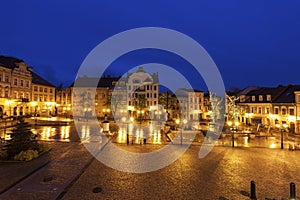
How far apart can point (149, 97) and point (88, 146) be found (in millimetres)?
45012

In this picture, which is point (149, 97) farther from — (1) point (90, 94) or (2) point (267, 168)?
(2) point (267, 168)

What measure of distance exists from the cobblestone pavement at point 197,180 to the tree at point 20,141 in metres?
5.27

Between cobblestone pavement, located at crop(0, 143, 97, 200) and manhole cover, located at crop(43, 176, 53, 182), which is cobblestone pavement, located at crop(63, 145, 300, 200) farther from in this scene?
manhole cover, located at crop(43, 176, 53, 182)

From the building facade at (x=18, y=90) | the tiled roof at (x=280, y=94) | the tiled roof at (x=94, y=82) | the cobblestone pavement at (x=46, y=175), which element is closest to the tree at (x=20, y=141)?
the cobblestone pavement at (x=46, y=175)

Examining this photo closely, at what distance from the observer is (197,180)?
1032cm

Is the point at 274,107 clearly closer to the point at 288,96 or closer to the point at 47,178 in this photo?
the point at 288,96

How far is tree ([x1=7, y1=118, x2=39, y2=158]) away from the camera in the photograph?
13.6m

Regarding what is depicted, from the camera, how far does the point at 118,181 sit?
10.1 meters

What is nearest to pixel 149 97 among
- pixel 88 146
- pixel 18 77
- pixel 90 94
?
pixel 90 94

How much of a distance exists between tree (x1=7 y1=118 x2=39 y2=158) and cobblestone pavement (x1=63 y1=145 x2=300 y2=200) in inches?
207

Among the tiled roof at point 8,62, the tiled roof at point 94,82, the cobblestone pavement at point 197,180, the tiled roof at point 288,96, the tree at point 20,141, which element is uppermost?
the tiled roof at point 8,62

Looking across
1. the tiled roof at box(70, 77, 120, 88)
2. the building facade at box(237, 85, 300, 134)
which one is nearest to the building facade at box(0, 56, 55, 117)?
the tiled roof at box(70, 77, 120, 88)

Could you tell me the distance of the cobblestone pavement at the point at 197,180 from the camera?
873 centimetres

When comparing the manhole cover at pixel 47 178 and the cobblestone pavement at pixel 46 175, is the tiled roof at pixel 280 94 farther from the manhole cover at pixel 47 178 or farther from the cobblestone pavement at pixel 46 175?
the manhole cover at pixel 47 178
